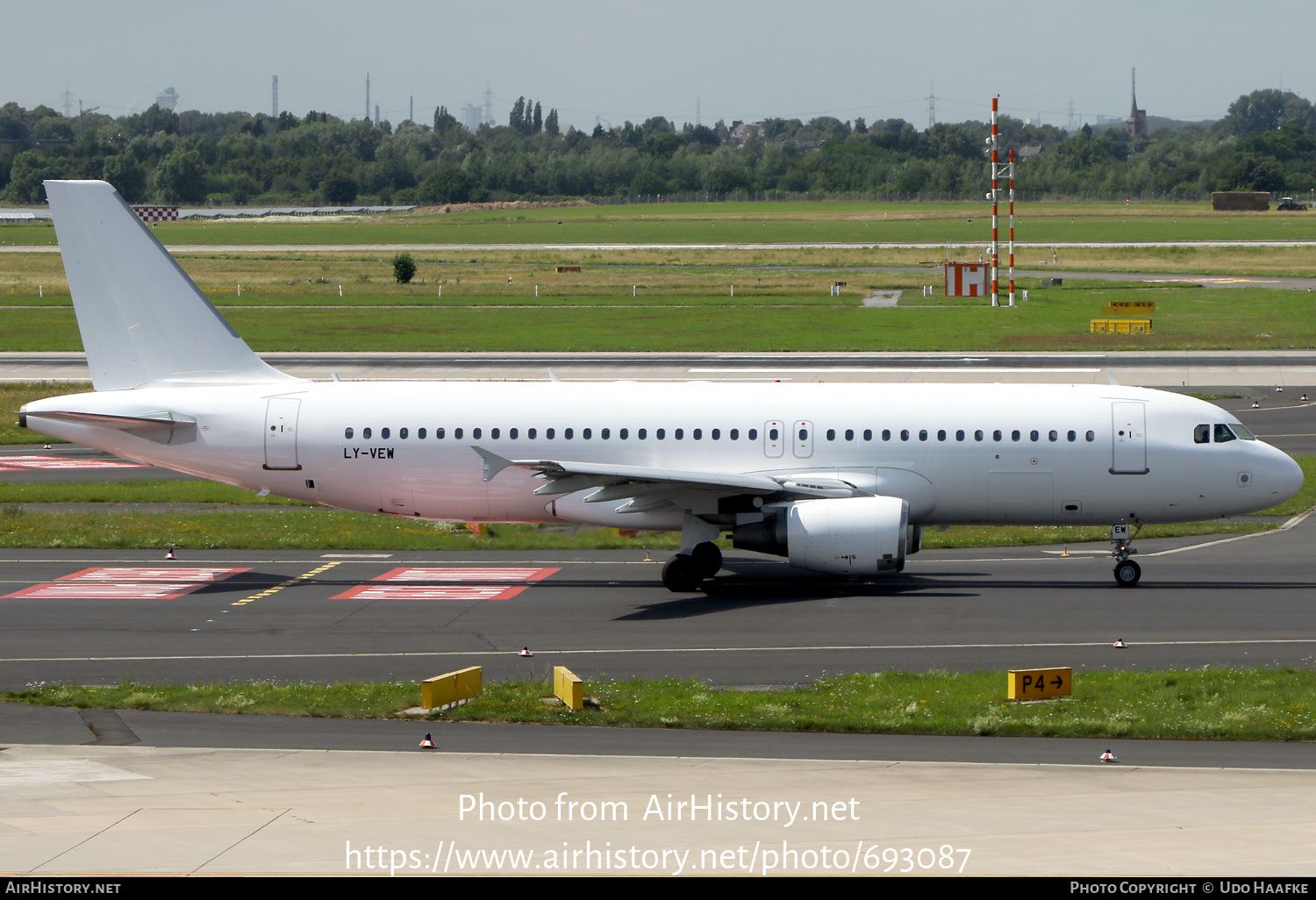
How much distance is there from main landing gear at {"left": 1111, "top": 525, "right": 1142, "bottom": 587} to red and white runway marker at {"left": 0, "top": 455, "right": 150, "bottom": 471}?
110 ft

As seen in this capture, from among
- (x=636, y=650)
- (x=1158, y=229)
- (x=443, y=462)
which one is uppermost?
(x=1158, y=229)

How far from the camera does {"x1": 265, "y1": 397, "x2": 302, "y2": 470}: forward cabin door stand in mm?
33406

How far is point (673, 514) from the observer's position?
32.6 meters

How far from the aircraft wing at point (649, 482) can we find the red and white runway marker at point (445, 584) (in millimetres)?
2727

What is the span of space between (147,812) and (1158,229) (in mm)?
189264

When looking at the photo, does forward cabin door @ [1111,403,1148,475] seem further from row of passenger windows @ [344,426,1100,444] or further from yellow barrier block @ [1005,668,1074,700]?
yellow barrier block @ [1005,668,1074,700]

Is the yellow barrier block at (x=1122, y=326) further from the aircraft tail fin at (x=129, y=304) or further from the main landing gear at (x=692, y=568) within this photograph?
the aircraft tail fin at (x=129, y=304)

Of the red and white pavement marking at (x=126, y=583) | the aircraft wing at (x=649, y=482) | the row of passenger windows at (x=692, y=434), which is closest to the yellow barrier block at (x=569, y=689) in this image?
the aircraft wing at (x=649, y=482)

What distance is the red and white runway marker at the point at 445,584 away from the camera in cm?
3244

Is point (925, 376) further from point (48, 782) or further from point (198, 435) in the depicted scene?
point (48, 782)

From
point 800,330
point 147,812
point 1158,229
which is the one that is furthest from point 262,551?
point 1158,229

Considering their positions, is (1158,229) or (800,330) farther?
(1158,229)

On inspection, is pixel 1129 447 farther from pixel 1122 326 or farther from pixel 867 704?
pixel 1122 326

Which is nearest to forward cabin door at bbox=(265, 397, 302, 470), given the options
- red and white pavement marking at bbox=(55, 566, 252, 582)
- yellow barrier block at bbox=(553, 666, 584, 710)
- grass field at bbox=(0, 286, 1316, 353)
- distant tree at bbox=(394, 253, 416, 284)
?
red and white pavement marking at bbox=(55, 566, 252, 582)
